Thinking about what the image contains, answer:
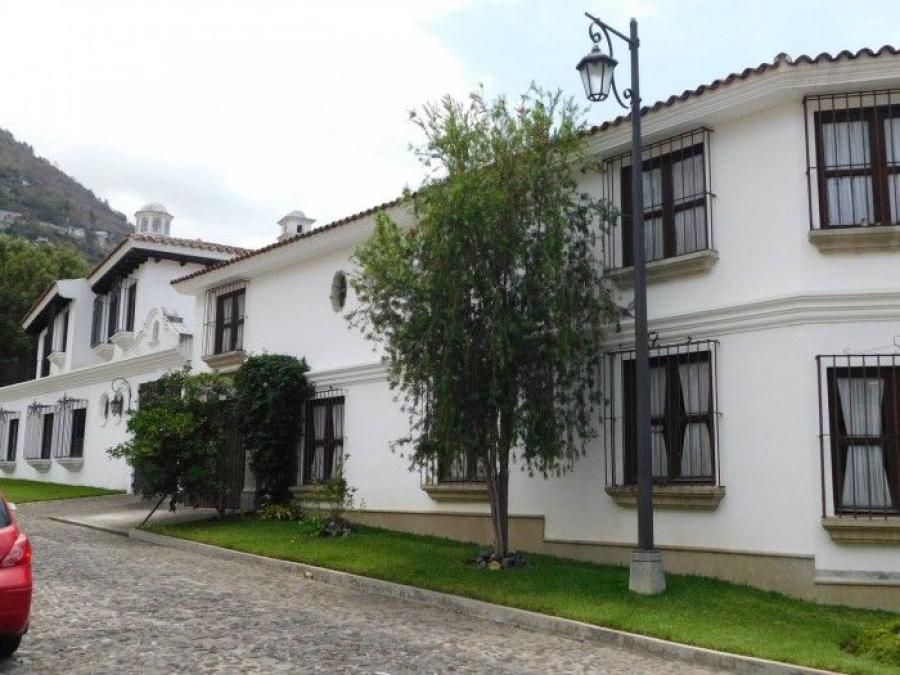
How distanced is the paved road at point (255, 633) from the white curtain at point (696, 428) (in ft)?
10.8

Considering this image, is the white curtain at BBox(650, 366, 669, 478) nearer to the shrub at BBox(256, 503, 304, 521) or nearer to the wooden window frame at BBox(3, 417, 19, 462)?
the shrub at BBox(256, 503, 304, 521)

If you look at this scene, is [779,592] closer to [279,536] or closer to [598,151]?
[598,151]

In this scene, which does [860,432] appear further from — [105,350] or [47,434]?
[47,434]

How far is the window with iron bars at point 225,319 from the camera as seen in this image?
19.6 m

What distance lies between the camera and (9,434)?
32.2 meters

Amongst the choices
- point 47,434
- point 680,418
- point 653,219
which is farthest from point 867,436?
point 47,434

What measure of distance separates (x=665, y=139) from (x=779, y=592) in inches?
222

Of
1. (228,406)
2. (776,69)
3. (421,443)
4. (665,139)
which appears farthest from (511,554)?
(228,406)

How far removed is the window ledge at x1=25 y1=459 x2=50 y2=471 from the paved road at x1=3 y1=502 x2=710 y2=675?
58.5 feet

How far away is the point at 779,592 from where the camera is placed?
31.9 feet

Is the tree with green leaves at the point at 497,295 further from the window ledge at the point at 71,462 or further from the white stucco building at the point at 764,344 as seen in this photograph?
the window ledge at the point at 71,462

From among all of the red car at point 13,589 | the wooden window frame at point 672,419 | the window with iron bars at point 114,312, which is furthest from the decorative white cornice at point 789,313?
the window with iron bars at point 114,312

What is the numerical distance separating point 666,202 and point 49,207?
9050 centimetres

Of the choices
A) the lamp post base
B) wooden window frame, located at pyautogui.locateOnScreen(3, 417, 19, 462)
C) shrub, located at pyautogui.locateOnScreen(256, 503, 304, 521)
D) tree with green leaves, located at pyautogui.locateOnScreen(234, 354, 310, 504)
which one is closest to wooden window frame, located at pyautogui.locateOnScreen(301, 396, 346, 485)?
tree with green leaves, located at pyautogui.locateOnScreen(234, 354, 310, 504)
